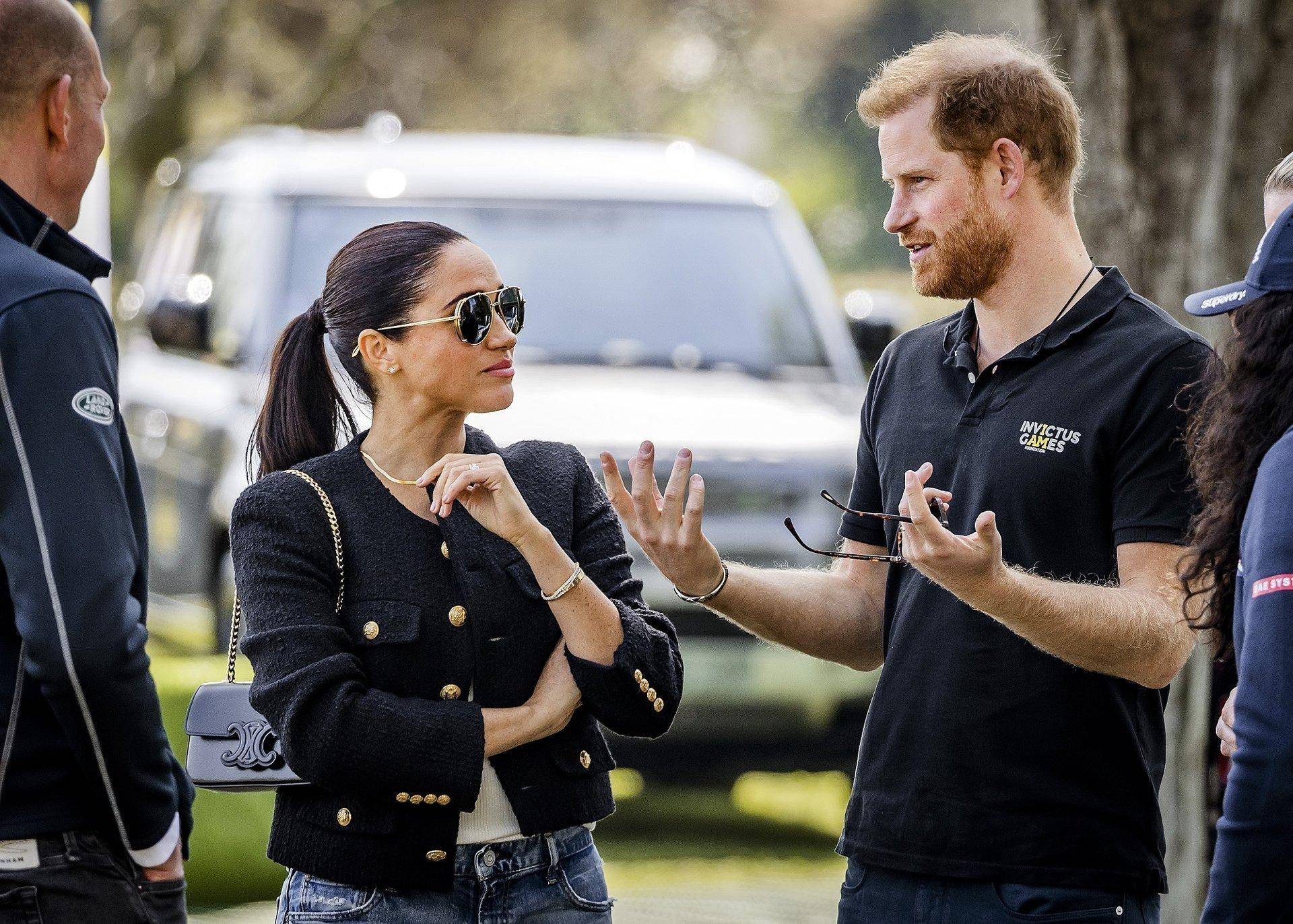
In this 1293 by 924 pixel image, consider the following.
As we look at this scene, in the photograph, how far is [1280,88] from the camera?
5062 millimetres

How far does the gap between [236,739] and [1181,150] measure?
3.33m

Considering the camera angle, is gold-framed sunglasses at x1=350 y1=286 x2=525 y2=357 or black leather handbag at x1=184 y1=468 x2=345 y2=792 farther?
gold-framed sunglasses at x1=350 y1=286 x2=525 y2=357

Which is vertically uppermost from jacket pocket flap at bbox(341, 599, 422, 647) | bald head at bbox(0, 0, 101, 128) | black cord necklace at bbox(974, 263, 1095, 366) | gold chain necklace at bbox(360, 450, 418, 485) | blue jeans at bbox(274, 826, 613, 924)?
bald head at bbox(0, 0, 101, 128)

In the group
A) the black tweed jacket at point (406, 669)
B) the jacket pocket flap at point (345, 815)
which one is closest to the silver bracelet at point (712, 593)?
the black tweed jacket at point (406, 669)

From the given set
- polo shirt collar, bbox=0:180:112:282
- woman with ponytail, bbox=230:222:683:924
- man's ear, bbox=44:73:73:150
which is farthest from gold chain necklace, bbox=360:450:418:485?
man's ear, bbox=44:73:73:150

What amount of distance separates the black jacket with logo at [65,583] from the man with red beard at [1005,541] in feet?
2.95

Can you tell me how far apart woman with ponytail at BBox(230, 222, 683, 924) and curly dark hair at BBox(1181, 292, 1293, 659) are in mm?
963

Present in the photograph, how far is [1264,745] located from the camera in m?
2.38

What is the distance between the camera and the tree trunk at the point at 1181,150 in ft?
16.3

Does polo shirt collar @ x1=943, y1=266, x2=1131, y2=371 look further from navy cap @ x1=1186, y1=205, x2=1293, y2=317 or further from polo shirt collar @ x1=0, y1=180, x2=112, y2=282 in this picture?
polo shirt collar @ x1=0, y1=180, x2=112, y2=282

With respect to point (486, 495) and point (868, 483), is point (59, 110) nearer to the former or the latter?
point (486, 495)

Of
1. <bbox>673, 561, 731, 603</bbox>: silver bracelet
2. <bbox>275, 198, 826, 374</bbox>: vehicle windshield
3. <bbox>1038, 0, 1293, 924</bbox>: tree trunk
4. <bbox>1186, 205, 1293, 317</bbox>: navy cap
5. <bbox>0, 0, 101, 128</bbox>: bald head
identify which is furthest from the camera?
<bbox>275, 198, 826, 374</bbox>: vehicle windshield

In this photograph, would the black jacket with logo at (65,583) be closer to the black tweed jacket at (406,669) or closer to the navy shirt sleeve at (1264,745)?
the black tweed jacket at (406,669)

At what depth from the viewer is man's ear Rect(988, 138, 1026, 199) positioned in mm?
3326
